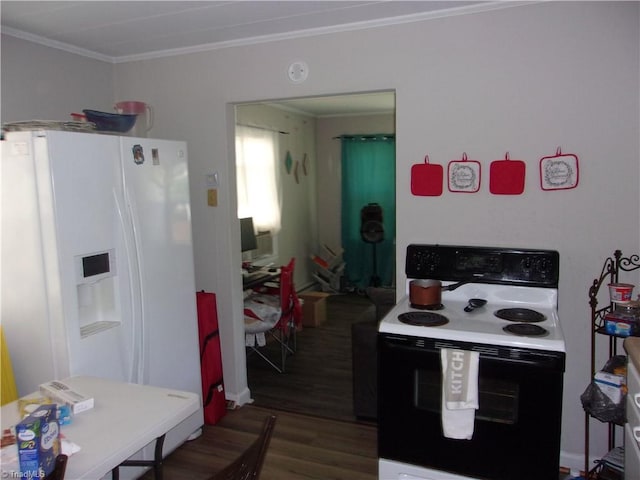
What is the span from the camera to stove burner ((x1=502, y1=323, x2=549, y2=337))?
198 cm

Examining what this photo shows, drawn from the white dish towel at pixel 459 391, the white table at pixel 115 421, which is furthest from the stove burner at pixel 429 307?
the white table at pixel 115 421

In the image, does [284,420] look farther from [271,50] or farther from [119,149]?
[271,50]

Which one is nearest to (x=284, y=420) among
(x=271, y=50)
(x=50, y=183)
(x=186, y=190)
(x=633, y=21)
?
(x=186, y=190)

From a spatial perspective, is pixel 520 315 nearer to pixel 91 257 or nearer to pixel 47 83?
pixel 91 257

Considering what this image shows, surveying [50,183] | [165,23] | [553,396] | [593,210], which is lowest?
[553,396]

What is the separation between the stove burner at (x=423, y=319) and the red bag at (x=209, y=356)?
1323 mm

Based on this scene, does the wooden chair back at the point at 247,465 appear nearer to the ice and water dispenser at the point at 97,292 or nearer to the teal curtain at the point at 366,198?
the ice and water dispenser at the point at 97,292

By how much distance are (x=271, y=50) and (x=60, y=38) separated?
3.90 feet

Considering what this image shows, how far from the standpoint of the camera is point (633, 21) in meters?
2.25

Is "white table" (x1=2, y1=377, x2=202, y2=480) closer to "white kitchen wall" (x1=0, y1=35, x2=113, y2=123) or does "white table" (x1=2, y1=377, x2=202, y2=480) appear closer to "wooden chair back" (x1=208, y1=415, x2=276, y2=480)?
"wooden chair back" (x1=208, y1=415, x2=276, y2=480)

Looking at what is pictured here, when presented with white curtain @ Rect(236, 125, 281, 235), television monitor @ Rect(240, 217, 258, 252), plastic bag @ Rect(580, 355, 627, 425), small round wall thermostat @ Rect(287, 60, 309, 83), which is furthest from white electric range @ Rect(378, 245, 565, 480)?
white curtain @ Rect(236, 125, 281, 235)

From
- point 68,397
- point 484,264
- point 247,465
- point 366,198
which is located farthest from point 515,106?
point 366,198

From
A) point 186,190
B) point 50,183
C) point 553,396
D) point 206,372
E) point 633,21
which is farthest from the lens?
point 206,372

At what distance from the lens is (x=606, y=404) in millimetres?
2092
